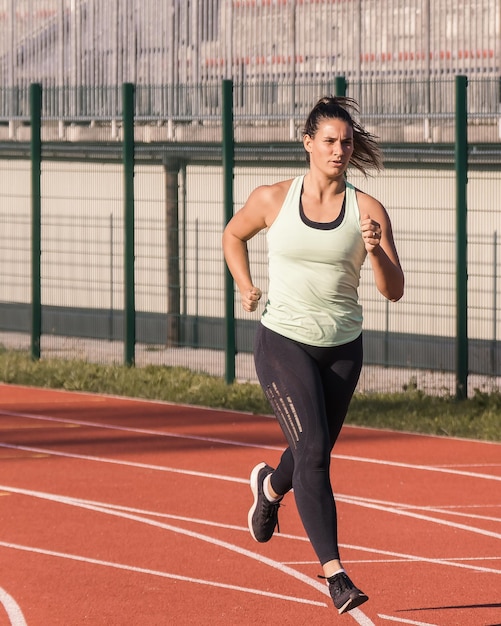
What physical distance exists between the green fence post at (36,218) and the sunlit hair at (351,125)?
35.0 feet

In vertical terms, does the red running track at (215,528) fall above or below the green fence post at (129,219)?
below

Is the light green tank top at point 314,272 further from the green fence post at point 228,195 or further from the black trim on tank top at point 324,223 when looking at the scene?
the green fence post at point 228,195

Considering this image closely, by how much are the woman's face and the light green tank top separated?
13 centimetres

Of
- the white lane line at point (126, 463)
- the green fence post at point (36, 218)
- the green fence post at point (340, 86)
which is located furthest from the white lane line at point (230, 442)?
the green fence post at point (340, 86)

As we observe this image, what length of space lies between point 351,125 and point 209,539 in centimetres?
287

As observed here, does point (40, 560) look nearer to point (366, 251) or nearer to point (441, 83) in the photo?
point (366, 251)

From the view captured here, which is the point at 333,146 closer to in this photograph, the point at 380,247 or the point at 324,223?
the point at 324,223

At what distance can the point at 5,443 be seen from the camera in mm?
11883

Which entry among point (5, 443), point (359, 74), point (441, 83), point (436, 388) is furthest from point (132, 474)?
point (359, 74)

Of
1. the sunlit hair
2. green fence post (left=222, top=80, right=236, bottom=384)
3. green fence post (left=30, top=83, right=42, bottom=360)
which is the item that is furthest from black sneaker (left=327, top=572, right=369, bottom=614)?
green fence post (left=30, top=83, right=42, bottom=360)

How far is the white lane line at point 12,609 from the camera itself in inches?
259

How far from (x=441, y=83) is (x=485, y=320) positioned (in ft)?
8.31

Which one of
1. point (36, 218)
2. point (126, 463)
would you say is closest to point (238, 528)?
point (126, 463)

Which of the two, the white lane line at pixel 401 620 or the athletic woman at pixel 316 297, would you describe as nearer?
the athletic woman at pixel 316 297
